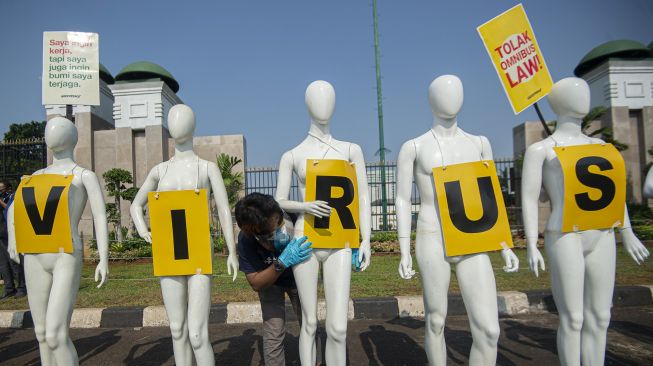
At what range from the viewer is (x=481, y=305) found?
2615 millimetres

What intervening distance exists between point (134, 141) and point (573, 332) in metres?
13.6

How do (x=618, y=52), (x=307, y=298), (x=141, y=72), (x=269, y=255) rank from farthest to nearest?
(x=141, y=72)
(x=618, y=52)
(x=269, y=255)
(x=307, y=298)

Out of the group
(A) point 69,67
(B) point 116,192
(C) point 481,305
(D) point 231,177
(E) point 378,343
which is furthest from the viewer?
(D) point 231,177

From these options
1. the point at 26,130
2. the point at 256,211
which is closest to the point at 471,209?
the point at 256,211

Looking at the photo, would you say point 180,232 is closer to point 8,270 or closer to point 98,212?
point 98,212

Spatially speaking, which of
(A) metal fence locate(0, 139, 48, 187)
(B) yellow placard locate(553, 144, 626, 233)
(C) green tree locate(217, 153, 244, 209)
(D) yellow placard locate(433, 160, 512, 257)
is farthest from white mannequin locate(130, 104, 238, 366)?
(C) green tree locate(217, 153, 244, 209)

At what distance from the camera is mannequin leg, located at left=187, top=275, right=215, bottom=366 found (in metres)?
2.91

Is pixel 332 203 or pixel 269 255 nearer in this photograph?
pixel 332 203

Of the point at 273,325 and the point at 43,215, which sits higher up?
the point at 43,215

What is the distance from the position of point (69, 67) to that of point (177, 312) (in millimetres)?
3755

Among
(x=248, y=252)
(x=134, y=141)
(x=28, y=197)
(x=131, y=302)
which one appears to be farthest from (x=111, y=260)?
(x=248, y=252)

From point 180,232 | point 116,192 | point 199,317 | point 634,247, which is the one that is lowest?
point 199,317

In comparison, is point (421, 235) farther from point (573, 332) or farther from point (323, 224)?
point (573, 332)

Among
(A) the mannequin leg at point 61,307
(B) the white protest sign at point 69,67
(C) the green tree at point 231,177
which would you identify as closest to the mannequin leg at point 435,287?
(A) the mannequin leg at point 61,307
